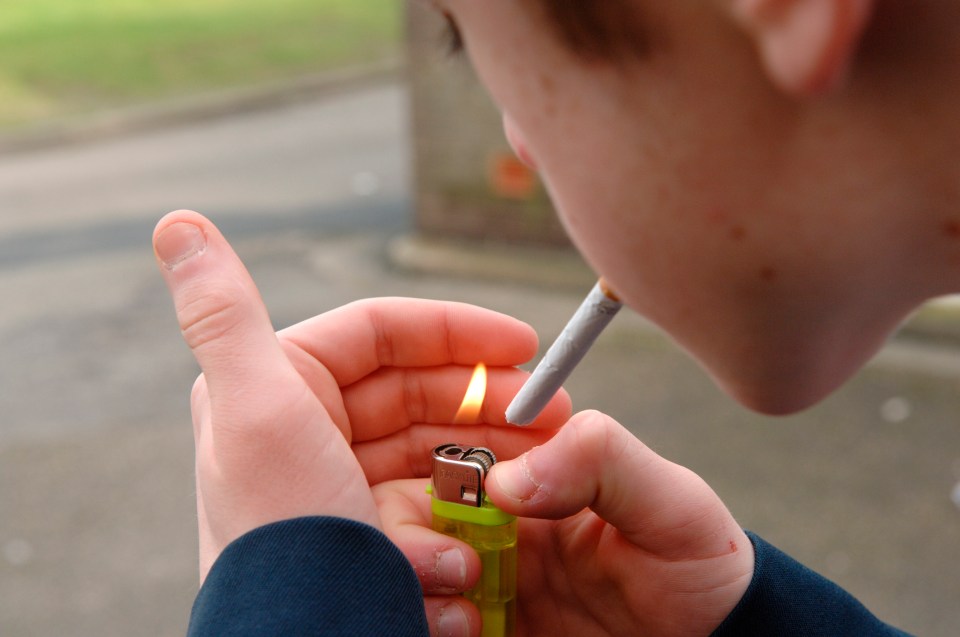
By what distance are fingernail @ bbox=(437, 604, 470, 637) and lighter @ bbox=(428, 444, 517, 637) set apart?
0.03 metres

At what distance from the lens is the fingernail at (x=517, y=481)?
3.53 feet

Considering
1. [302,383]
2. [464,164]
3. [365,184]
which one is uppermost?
[302,383]

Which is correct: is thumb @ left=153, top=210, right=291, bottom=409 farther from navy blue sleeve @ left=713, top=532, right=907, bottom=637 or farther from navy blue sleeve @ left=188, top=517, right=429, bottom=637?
navy blue sleeve @ left=713, top=532, right=907, bottom=637

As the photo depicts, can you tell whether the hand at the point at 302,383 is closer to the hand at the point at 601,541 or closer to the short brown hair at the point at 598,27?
the hand at the point at 601,541

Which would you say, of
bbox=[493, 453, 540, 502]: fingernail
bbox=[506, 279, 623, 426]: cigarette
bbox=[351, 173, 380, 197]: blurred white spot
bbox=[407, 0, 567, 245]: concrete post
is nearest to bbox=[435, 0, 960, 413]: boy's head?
bbox=[506, 279, 623, 426]: cigarette

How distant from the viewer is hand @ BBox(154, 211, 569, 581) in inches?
40.9

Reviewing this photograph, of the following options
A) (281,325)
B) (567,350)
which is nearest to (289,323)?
(281,325)

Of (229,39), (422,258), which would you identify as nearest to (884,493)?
(422,258)

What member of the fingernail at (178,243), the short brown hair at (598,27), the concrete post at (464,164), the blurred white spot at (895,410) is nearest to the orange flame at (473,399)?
the fingernail at (178,243)

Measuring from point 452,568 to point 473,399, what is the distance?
0.74 feet

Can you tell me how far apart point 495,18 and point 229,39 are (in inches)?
426

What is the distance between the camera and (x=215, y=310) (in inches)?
42.1

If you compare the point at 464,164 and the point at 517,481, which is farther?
the point at 464,164

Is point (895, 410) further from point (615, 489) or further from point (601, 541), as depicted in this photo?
point (615, 489)
